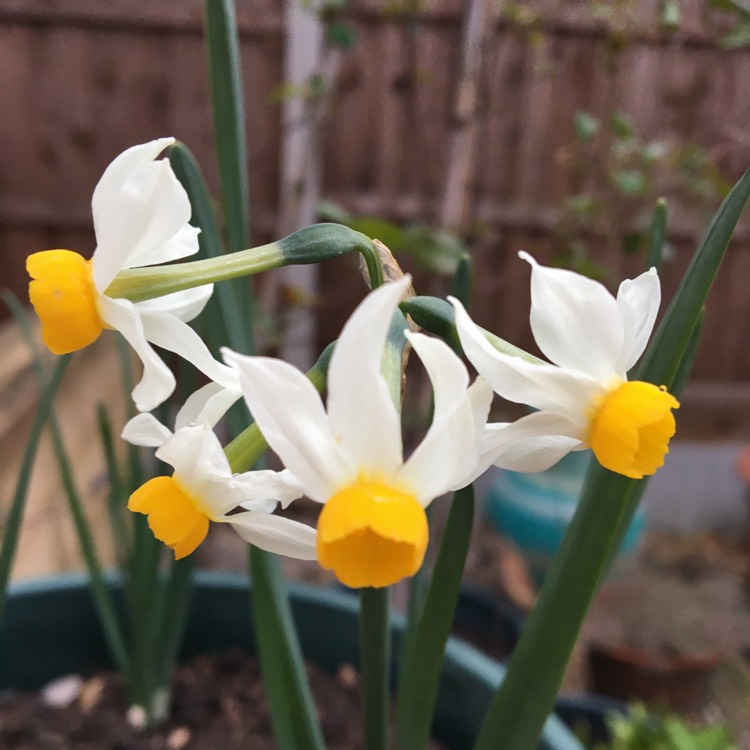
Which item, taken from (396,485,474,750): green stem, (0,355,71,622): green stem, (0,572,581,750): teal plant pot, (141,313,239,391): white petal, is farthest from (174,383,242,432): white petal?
(0,572,581,750): teal plant pot

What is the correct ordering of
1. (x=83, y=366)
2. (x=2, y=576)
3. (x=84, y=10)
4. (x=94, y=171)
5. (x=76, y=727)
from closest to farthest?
(x=2, y=576), (x=76, y=727), (x=83, y=366), (x=84, y=10), (x=94, y=171)

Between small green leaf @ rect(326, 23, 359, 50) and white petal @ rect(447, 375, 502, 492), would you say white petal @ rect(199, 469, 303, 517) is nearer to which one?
white petal @ rect(447, 375, 502, 492)

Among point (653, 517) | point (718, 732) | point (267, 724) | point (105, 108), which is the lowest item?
point (653, 517)

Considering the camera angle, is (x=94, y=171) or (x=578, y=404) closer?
(x=578, y=404)

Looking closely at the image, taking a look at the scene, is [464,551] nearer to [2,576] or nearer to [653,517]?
[2,576]

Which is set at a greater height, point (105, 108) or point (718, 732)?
point (105, 108)

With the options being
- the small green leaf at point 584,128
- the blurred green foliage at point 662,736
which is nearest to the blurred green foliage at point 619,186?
the small green leaf at point 584,128

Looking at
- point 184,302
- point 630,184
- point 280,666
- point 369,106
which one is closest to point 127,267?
point 184,302

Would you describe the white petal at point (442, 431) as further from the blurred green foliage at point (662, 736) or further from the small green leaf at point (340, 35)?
the small green leaf at point (340, 35)

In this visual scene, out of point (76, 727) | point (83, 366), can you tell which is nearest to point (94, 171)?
point (83, 366)
